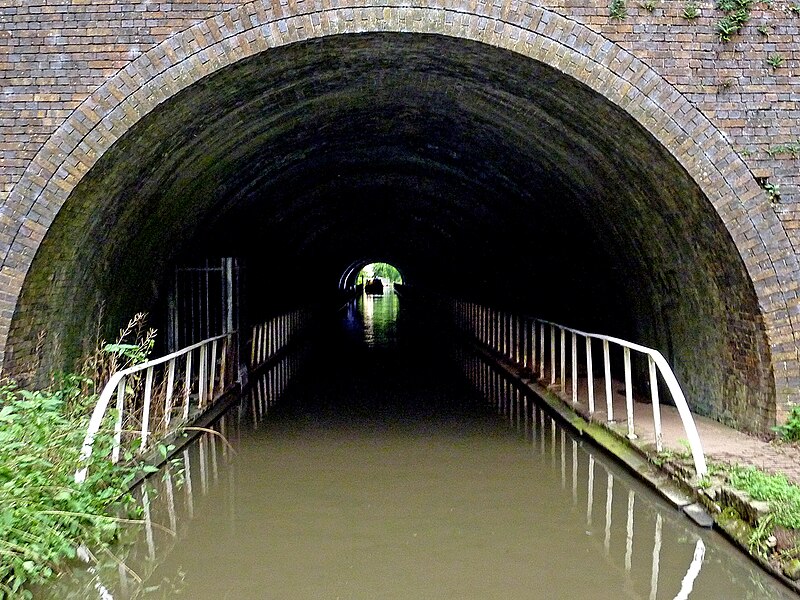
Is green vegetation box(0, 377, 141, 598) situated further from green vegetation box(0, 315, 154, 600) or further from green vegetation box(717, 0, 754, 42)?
green vegetation box(717, 0, 754, 42)

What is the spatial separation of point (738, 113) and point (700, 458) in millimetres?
3245

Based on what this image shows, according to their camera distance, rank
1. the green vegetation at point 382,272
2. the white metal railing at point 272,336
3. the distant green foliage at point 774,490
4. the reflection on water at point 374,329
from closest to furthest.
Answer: the distant green foliage at point 774,490
the white metal railing at point 272,336
the reflection on water at point 374,329
the green vegetation at point 382,272

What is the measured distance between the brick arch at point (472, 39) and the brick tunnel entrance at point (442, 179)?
4.3 inches

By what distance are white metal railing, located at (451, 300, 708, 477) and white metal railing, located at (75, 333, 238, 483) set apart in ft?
12.8

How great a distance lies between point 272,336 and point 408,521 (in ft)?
39.3

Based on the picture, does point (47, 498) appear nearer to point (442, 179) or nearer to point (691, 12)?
point (691, 12)

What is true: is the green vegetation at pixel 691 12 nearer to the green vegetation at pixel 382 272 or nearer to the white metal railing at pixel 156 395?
the white metal railing at pixel 156 395

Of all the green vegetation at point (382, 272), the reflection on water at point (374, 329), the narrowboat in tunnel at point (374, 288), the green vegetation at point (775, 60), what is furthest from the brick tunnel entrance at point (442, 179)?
the green vegetation at point (382, 272)

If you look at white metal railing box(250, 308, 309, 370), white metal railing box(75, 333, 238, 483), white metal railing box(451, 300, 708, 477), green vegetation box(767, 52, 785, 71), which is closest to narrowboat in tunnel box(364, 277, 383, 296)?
white metal railing box(451, 300, 708, 477)

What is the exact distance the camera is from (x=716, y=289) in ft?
26.8

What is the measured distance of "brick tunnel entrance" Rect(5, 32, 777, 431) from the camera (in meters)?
7.71

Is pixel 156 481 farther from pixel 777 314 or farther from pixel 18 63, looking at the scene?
pixel 777 314

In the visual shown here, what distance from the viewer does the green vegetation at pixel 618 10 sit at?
7.54 m

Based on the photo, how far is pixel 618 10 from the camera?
24.8 feet
